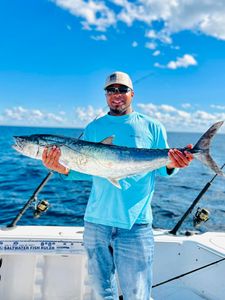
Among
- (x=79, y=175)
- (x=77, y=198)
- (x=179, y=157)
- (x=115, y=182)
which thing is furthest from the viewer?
(x=77, y=198)

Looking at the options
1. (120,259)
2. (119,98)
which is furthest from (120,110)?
(120,259)

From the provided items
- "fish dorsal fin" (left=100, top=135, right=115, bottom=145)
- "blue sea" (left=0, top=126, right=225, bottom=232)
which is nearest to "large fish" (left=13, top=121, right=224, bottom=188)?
"fish dorsal fin" (left=100, top=135, right=115, bottom=145)

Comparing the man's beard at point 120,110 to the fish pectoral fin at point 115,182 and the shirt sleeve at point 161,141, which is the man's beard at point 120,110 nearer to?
the shirt sleeve at point 161,141

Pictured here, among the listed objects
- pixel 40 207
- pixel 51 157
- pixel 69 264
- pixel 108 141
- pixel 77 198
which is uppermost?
pixel 108 141

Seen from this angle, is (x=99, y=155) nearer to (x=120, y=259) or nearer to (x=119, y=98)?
(x=119, y=98)

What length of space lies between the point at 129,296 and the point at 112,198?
68 cm

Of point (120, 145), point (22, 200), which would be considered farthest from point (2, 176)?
point (120, 145)

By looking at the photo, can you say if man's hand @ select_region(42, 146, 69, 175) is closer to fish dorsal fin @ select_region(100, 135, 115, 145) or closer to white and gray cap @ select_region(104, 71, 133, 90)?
fish dorsal fin @ select_region(100, 135, 115, 145)

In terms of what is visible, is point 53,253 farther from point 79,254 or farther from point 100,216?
point 100,216

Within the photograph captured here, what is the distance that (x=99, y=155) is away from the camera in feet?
8.30

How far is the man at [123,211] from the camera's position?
7.90 ft

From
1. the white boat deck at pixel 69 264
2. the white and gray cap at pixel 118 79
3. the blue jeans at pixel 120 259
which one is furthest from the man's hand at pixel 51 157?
the white boat deck at pixel 69 264

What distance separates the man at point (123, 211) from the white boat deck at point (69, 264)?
714 millimetres

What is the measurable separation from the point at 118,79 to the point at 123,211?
94 cm
